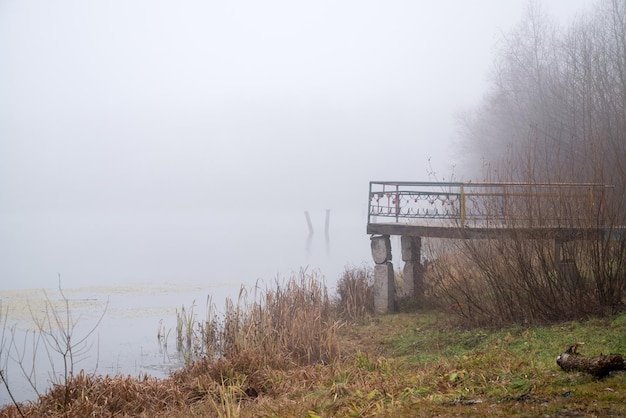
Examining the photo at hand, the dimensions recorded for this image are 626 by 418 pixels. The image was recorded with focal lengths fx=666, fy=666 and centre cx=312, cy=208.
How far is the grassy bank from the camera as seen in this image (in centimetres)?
636

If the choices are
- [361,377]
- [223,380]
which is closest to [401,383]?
[361,377]

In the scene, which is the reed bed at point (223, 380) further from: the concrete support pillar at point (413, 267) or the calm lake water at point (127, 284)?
the concrete support pillar at point (413, 267)

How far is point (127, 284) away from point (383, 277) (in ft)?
56.8

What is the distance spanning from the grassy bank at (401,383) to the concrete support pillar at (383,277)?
2222 millimetres

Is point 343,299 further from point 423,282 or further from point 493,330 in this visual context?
point 493,330

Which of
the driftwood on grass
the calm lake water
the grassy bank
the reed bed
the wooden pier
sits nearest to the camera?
the grassy bank

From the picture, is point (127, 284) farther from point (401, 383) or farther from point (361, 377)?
point (401, 383)

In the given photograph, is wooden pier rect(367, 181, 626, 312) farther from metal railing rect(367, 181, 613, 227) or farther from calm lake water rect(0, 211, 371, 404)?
calm lake water rect(0, 211, 371, 404)

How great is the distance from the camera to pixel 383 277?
16.7 m

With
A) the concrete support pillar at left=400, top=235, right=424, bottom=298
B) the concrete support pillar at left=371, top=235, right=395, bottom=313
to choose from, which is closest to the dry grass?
the concrete support pillar at left=371, top=235, right=395, bottom=313

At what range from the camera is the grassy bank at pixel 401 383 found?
6.36 meters

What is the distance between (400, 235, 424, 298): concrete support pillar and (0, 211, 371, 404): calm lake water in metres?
3.08

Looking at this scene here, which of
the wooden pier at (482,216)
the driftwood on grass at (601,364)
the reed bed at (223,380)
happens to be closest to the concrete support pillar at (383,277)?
the wooden pier at (482,216)

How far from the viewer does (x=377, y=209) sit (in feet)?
54.9
